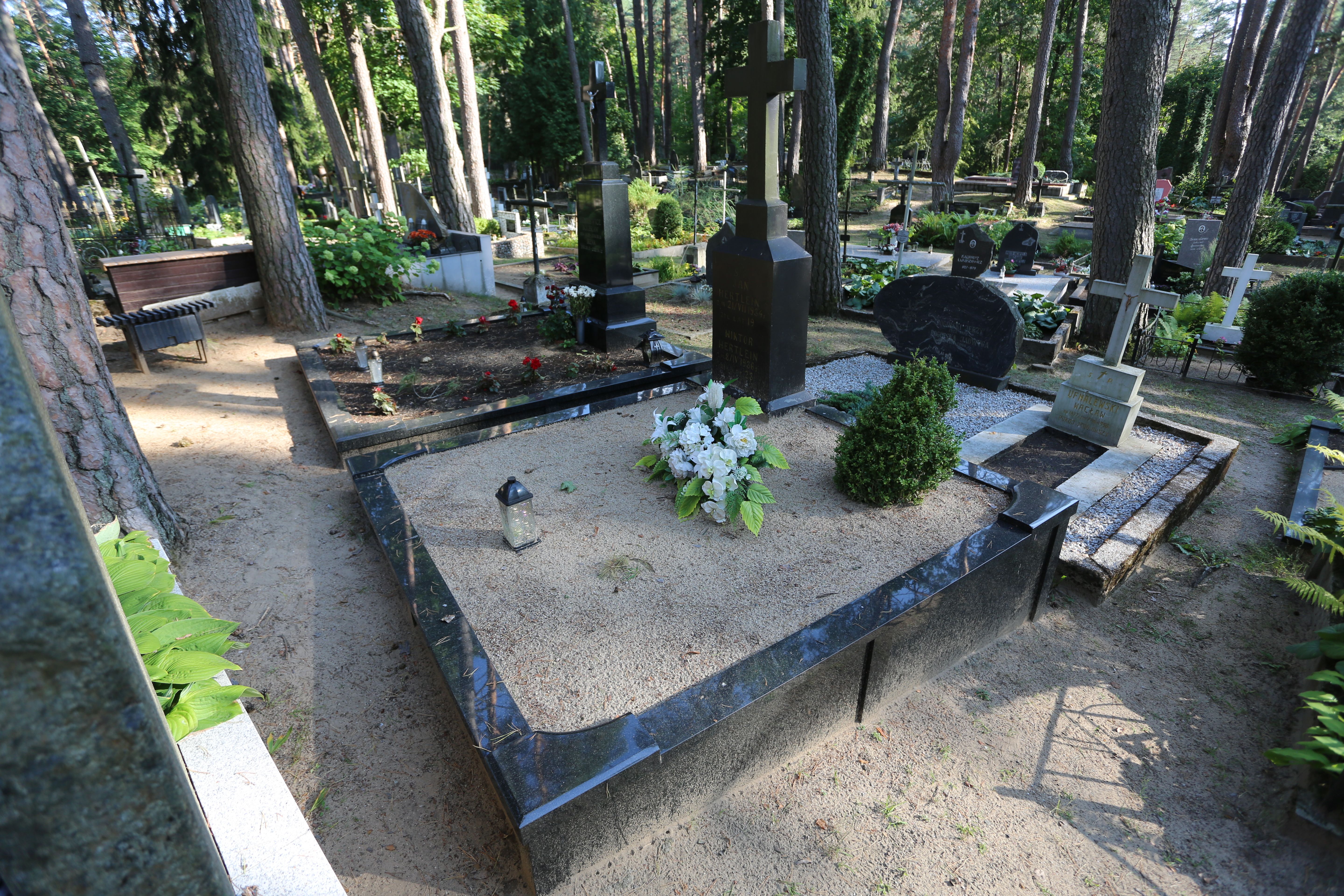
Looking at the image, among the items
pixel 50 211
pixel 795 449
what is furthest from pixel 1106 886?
pixel 50 211

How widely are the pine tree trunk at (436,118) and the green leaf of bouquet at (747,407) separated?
9.24m

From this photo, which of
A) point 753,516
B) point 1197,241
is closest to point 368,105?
point 753,516

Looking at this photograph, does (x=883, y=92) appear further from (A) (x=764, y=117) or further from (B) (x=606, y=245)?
(A) (x=764, y=117)

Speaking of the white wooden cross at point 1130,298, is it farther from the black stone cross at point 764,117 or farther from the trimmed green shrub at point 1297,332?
the black stone cross at point 764,117

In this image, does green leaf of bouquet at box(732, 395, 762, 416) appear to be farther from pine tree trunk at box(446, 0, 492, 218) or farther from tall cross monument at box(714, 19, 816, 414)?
pine tree trunk at box(446, 0, 492, 218)

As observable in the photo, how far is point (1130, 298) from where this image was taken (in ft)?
17.9

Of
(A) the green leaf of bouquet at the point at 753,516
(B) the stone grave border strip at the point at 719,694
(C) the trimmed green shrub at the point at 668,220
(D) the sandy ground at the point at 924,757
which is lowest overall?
(D) the sandy ground at the point at 924,757

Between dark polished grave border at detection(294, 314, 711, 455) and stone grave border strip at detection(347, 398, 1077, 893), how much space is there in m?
1.59

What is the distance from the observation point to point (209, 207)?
17078 mm

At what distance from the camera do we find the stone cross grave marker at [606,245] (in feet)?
23.7

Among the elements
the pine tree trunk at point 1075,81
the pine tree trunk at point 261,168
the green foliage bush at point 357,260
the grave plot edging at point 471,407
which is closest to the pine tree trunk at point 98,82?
the green foliage bush at point 357,260

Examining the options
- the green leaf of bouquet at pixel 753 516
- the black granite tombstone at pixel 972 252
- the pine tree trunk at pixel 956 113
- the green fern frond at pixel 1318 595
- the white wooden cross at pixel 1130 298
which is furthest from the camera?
the pine tree trunk at pixel 956 113

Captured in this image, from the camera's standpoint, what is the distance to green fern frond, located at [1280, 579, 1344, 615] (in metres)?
3.00

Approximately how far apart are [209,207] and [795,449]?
1877 centimetres
